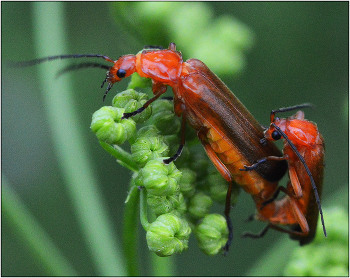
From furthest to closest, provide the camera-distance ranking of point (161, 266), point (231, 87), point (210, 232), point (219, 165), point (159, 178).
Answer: point (231, 87) → point (161, 266) → point (219, 165) → point (210, 232) → point (159, 178)

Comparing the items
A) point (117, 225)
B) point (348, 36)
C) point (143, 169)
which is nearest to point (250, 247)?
point (117, 225)

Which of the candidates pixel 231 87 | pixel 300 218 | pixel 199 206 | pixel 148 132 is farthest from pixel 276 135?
pixel 231 87

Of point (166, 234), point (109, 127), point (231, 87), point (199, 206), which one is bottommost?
point (231, 87)

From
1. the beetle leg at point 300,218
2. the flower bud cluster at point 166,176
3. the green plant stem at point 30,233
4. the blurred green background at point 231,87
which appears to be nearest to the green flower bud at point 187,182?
the flower bud cluster at point 166,176

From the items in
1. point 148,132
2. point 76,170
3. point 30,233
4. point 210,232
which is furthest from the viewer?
point 76,170

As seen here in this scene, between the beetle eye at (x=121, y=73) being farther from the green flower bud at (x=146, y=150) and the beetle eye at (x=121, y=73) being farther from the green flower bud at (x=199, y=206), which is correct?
the green flower bud at (x=199, y=206)

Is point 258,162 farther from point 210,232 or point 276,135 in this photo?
point 210,232
